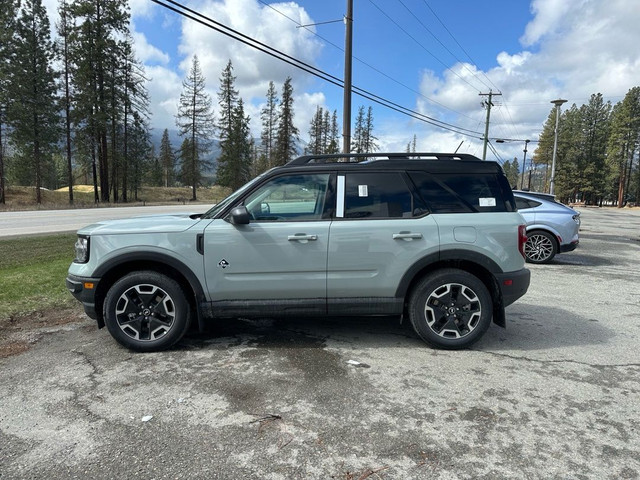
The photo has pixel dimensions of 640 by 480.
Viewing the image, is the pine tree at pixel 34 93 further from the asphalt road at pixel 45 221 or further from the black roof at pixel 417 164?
the black roof at pixel 417 164

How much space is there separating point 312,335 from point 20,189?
50165 millimetres

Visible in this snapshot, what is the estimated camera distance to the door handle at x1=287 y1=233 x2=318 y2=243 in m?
3.93

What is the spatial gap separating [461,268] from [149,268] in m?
3.25

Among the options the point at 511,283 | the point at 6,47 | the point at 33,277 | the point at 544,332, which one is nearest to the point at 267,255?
the point at 511,283

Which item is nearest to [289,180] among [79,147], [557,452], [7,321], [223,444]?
[223,444]

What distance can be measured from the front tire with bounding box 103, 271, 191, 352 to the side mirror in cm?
89

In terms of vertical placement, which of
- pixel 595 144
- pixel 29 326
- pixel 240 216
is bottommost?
pixel 29 326

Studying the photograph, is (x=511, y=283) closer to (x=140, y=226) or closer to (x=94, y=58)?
(x=140, y=226)

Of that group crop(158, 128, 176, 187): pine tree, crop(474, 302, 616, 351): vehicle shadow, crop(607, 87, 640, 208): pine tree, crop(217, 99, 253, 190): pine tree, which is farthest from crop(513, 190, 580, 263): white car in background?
crop(158, 128, 176, 187): pine tree

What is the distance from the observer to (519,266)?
4.12 metres

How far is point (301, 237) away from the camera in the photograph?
3928 mm

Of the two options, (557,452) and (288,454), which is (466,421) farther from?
(288,454)

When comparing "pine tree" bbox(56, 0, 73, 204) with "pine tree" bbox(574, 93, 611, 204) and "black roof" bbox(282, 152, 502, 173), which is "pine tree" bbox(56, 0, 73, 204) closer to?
"black roof" bbox(282, 152, 502, 173)

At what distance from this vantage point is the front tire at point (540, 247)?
926 cm
